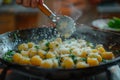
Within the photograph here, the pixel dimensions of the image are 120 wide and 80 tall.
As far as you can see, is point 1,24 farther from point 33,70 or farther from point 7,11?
point 33,70

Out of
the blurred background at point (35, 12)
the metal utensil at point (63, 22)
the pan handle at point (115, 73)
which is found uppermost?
the metal utensil at point (63, 22)

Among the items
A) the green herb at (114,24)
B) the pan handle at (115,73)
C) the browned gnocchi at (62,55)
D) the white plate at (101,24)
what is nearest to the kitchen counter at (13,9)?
the white plate at (101,24)

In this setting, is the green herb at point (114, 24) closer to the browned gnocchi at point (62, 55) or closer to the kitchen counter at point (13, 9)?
the browned gnocchi at point (62, 55)

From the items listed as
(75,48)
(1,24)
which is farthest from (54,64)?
(1,24)

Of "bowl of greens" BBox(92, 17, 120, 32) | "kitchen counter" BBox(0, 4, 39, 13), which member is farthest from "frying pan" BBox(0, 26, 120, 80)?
"kitchen counter" BBox(0, 4, 39, 13)

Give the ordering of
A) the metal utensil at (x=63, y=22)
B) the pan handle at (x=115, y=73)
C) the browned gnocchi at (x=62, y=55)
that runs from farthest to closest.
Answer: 1. the metal utensil at (x=63, y=22)
2. the pan handle at (x=115, y=73)
3. the browned gnocchi at (x=62, y=55)

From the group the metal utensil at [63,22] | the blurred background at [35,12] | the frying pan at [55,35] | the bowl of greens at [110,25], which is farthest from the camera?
the blurred background at [35,12]

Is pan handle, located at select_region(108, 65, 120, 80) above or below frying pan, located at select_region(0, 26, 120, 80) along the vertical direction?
below

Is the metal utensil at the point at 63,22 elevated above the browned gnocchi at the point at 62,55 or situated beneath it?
elevated above

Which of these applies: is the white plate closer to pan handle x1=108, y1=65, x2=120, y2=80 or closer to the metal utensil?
the metal utensil
